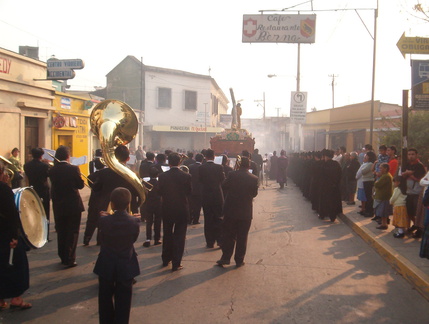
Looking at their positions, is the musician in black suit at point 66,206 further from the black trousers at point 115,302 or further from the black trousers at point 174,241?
the black trousers at point 115,302

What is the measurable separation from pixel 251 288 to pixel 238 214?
1355 mm

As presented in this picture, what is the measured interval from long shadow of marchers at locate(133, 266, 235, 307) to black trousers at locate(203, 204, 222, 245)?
135 cm

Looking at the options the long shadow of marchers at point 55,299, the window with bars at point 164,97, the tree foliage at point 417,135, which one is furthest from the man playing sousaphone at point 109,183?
the window with bars at point 164,97

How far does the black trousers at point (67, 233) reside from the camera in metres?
6.69

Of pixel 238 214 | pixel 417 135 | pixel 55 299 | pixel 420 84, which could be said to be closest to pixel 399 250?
pixel 238 214

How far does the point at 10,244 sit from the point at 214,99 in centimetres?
4759

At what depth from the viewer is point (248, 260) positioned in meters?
7.30

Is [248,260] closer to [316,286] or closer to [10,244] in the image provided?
[316,286]

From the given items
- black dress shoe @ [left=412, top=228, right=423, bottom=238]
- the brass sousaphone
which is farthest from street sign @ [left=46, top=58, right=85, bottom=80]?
black dress shoe @ [left=412, top=228, right=423, bottom=238]

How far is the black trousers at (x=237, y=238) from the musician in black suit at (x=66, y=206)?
7.21ft

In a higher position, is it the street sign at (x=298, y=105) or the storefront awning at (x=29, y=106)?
the street sign at (x=298, y=105)

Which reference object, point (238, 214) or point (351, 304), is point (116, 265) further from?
point (238, 214)

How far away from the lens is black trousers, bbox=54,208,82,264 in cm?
669

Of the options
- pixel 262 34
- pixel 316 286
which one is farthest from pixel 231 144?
pixel 316 286
